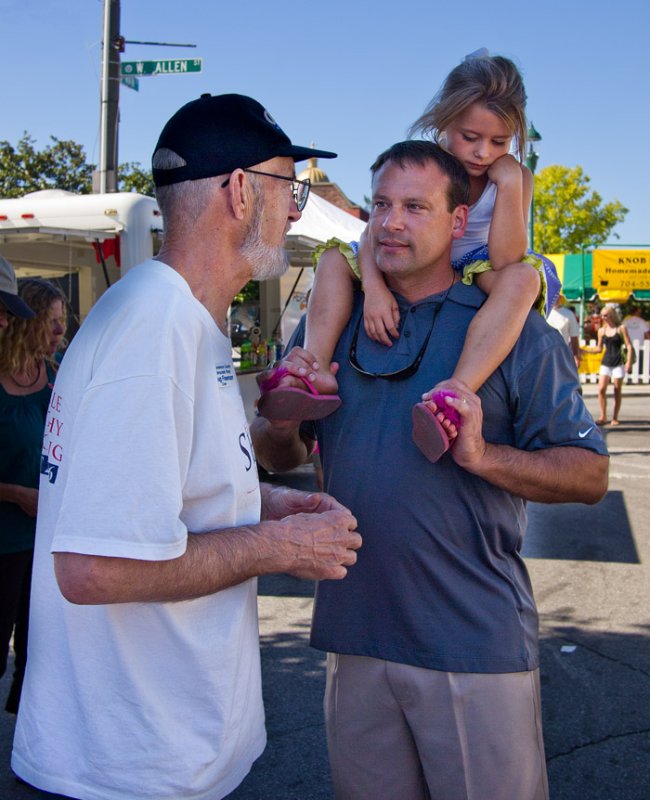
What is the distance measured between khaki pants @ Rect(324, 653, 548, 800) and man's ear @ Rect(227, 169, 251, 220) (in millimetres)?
1151

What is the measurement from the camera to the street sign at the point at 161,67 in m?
10.6

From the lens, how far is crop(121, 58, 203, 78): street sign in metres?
10.6

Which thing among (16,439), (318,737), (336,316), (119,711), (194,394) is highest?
(336,316)

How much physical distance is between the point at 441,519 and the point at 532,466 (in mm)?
256

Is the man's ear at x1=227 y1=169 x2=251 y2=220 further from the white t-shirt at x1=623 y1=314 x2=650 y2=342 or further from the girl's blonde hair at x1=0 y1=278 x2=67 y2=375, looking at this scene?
the white t-shirt at x1=623 y1=314 x2=650 y2=342

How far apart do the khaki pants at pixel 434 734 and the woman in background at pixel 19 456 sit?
1.86 m

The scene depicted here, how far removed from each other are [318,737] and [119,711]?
7.98ft

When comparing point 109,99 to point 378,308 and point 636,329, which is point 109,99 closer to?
point 378,308

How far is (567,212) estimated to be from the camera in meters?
35.2

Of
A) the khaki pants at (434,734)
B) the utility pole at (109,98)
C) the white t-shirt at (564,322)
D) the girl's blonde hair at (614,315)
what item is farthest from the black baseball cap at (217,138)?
the girl's blonde hair at (614,315)

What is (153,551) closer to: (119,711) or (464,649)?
(119,711)

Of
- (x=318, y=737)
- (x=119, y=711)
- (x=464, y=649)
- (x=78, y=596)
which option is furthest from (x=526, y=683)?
(x=318, y=737)

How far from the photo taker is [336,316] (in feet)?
7.52

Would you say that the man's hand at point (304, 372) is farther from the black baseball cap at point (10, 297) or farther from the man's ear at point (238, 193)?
the black baseball cap at point (10, 297)
